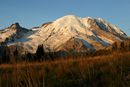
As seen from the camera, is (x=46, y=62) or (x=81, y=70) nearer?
(x=81, y=70)

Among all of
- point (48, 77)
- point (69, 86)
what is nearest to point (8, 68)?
point (48, 77)

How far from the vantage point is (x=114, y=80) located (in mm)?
6508

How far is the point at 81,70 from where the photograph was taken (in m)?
7.60

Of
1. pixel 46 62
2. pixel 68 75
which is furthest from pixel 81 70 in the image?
pixel 46 62

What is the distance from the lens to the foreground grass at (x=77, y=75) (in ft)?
21.3

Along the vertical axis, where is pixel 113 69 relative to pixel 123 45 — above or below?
below

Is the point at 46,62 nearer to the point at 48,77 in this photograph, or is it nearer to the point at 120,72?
the point at 48,77

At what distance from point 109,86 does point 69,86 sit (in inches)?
41.0

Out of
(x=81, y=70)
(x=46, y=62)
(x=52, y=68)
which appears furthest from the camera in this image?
(x=46, y=62)

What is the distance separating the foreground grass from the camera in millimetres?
6484

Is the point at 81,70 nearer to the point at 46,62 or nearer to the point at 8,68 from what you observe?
the point at 46,62

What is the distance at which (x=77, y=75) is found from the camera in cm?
756

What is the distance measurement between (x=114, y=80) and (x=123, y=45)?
4.24m

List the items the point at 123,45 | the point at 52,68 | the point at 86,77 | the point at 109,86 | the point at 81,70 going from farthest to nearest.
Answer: the point at 123,45, the point at 52,68, the point at 81,70, the point at 86,77, the point at 109,86
